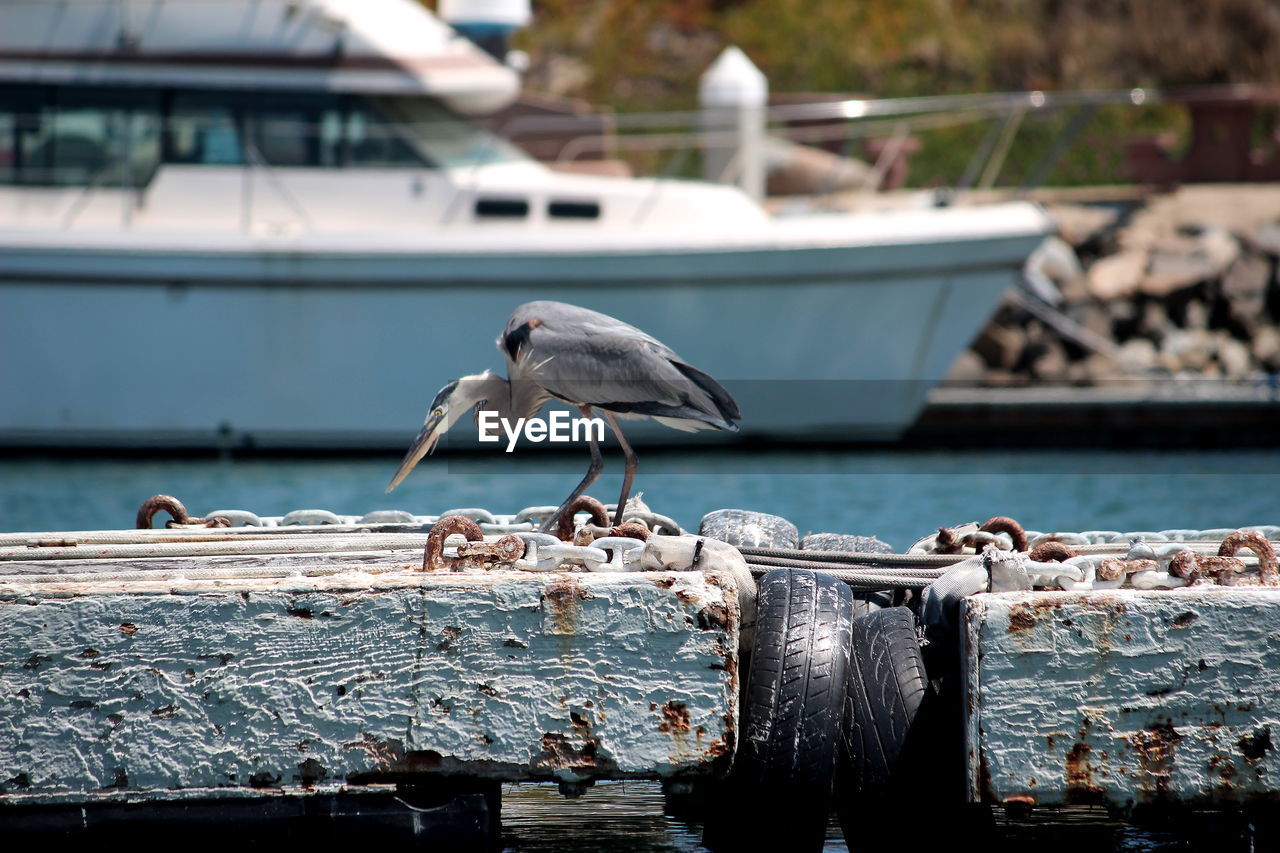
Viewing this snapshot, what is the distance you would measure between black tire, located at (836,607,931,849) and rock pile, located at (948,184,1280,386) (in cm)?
1085

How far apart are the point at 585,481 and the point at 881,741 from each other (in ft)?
4.63

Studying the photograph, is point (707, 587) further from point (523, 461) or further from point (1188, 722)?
point (523, 461)

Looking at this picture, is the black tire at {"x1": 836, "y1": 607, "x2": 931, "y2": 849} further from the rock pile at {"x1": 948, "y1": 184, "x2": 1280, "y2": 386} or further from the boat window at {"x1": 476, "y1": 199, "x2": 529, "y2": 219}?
the rock pile at {"x1": 948, "y1": 184, "x2": 1280, "y2": 386}

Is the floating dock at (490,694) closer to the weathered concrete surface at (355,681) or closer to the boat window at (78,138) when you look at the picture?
the weathered concrete surface at (355,681)

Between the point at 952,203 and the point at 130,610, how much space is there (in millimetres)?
10601

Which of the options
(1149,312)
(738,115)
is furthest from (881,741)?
(1149,312)

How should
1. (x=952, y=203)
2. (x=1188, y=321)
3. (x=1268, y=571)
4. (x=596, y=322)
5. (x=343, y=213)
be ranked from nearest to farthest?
1. (x=1268, y=571)
2. (x=596, y=322)
3. (x=343, y=213)
4. (x=952, y=203)
5. (x=1188, y=321)

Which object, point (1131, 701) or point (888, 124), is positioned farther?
point (888, 124)

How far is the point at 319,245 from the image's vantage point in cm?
1102

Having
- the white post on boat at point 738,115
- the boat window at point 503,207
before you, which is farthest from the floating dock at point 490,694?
the white post on boat at point 738,115

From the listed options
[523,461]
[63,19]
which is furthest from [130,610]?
[63,19]

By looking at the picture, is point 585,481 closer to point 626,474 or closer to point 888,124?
point 626,474

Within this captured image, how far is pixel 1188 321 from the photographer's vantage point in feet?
49.0

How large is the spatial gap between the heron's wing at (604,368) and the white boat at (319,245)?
6.56m
